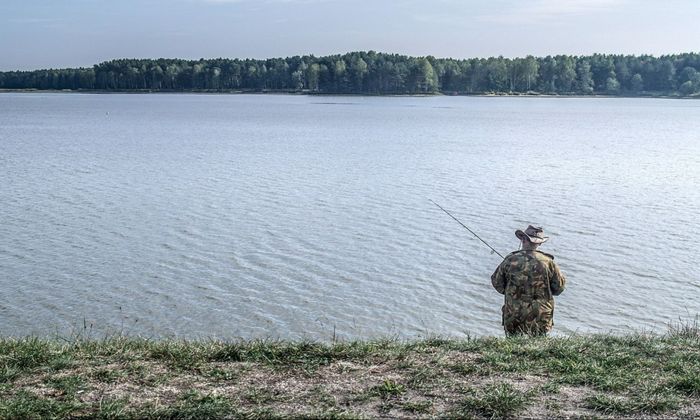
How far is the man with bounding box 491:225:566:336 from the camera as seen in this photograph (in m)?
8.59

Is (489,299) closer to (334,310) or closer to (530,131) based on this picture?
(334,310)

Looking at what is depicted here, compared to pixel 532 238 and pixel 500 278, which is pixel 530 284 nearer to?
pixel 500 278

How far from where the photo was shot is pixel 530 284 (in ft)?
28.3

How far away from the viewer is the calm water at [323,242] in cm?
1258

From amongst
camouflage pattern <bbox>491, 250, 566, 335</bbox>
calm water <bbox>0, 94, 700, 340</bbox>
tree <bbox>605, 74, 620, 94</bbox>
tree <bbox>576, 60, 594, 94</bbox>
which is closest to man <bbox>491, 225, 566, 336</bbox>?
camouflage pattern <bbox>491, 250, 566, 335</bbox>


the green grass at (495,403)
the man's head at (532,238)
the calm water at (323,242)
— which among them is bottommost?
the calm water at (323,242)

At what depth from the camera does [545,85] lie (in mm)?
185125

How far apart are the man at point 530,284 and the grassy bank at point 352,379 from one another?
99 cm

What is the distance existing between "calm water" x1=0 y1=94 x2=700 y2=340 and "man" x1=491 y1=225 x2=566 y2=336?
7.66 ft

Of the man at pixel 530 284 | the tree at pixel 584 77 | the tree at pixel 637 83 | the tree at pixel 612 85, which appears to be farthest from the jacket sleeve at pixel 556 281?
the tree at pixel 637 83

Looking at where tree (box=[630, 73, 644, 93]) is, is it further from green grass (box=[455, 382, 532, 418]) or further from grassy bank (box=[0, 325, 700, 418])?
green grass (box=[455, 382, 532, 418])

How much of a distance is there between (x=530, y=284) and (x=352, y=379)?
3066 millimetres

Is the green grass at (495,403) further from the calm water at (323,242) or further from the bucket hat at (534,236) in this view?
the calm water at (323,242)

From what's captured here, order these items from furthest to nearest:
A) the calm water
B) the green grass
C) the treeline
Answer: the treeline < the calm water < the green grass
